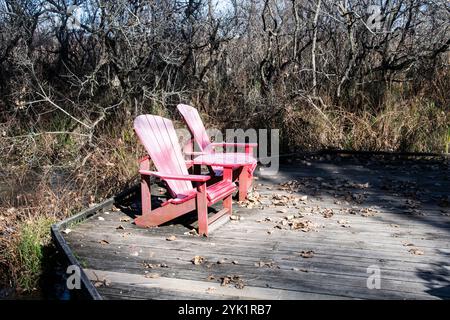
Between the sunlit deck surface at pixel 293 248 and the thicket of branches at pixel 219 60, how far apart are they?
2903 millimetres

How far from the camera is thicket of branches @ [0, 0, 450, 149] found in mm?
8461

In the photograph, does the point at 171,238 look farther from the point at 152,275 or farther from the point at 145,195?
the point at 152,275

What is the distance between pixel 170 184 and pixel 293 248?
120 cm

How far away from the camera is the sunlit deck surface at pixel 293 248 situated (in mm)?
3227

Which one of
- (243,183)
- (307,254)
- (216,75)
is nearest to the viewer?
(307,254)

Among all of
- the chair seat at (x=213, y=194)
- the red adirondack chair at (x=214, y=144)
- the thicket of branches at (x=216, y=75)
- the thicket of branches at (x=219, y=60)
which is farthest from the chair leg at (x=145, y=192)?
the thicket of branches at (x=219, y=60)

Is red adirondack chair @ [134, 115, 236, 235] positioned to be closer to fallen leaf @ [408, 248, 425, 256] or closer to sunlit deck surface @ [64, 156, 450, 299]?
sunlit deck surface @ [64, 156, 450, 299]

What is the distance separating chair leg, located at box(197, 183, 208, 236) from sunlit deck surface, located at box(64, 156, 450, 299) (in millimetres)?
92

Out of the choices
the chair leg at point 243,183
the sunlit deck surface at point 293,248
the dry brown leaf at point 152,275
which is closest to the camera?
the sunlit deck surface at point 293,248

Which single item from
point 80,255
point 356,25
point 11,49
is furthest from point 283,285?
point 11,49

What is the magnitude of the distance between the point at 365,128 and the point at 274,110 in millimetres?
1459

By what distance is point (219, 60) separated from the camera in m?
10.1

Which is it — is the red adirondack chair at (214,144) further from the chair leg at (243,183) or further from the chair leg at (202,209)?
the chair leg at (202,209)

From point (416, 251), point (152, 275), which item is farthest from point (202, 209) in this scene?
point (416, 251)
